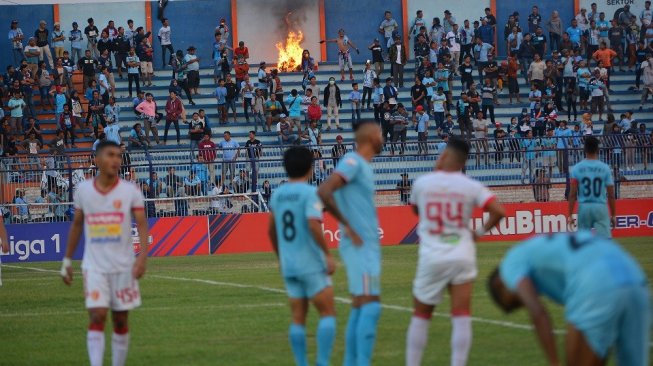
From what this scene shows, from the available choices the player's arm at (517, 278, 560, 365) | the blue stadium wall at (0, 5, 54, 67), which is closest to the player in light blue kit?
the player's arm at (517, 278, 560, 365)

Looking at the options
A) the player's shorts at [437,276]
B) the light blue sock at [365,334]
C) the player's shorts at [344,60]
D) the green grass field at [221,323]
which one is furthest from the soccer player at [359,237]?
the player's shorts at [344,60]

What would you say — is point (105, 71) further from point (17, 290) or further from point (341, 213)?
point (341, 213)

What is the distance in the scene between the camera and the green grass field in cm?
1238

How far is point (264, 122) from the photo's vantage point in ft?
139

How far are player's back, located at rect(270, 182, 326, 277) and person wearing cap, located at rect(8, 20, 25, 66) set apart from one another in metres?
36.4

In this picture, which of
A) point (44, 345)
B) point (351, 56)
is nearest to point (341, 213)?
point (44, 345)

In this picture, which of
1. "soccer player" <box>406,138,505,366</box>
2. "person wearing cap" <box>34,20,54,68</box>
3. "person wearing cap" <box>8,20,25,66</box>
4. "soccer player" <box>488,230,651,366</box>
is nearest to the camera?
"soccer player" <box>488,230,651,366</box>

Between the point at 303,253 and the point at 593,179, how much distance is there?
778cm

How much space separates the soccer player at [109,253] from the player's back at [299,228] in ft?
4.44

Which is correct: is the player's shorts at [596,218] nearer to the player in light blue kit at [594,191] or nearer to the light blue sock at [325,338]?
the player in light blue kit at [594,191]

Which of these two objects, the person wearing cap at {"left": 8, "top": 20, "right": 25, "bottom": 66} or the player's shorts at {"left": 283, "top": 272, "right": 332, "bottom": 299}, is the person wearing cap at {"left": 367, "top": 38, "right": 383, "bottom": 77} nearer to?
the person wearing cap at {"left": 8, "top": 20, "right": 25, "bottom": 66}

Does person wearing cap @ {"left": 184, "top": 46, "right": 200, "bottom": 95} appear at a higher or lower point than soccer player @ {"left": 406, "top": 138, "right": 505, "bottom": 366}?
higher

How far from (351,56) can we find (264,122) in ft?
29.8

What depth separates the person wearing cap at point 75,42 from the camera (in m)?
44.8
